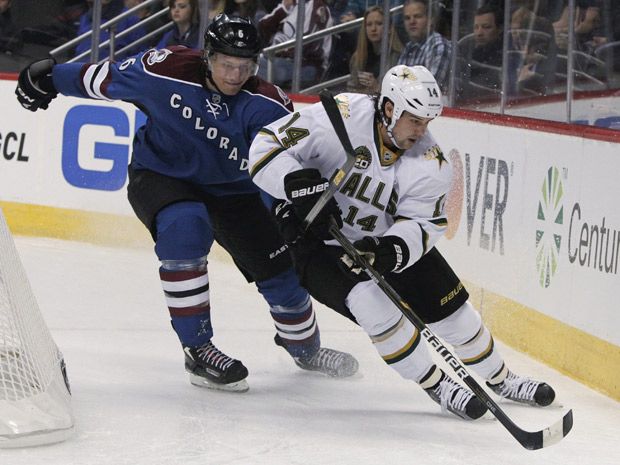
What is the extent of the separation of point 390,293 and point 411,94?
21.3 inches

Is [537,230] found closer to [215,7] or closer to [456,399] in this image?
[456,399]


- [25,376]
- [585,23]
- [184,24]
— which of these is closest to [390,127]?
[25,376]

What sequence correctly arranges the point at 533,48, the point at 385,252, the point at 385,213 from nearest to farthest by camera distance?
the point at 385,252, the point at 385,213, the point at 533,48

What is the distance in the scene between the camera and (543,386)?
159 inches

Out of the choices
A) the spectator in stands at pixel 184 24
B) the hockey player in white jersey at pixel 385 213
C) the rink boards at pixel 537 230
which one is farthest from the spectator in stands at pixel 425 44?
the hockey player in white jersey at pixel 385 213

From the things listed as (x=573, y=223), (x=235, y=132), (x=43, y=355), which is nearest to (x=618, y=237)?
(x=573, y=223)

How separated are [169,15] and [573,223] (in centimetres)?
323

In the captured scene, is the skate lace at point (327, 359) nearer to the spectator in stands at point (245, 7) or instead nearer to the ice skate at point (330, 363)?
the ice skate at point (330, 363)

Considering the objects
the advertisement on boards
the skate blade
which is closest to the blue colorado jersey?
the skate blade

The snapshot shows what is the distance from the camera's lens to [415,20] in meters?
6.07

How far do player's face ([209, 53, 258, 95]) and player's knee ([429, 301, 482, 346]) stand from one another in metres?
0.91

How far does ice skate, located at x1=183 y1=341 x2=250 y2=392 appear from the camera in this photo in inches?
157

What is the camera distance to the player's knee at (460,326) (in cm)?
385

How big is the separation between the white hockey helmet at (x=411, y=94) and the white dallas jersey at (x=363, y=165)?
103mm
